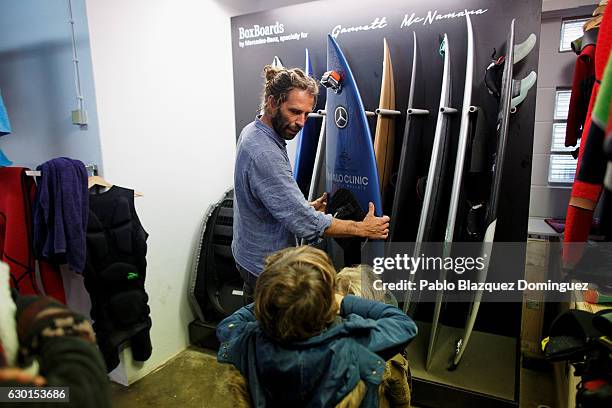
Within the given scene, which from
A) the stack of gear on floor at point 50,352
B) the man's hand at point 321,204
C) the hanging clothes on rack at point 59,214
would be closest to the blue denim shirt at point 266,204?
the man's hand at point 321,204

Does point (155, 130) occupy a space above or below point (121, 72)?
below

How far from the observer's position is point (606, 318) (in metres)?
0.80

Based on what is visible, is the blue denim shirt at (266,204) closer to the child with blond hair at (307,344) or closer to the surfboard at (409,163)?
the child with blond hair at (307,344)

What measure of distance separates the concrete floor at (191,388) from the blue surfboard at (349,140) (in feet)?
4.54

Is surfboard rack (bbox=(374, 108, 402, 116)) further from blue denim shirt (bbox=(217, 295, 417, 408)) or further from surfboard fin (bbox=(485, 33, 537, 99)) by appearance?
blue denim shirt (bbox=(217, 295, 417, 408))

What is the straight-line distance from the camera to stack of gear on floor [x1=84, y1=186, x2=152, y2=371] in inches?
74.1

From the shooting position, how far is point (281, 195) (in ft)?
4.75

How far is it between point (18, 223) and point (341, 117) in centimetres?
169

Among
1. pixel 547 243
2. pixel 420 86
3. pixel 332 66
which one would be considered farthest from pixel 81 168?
pixel 547 243

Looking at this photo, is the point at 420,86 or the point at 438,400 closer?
the point at 438,400

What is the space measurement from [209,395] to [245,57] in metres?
2.29

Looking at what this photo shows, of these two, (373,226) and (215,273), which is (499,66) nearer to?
(373,226)

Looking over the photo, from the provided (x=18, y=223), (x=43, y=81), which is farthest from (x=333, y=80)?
(x=18, y=223)

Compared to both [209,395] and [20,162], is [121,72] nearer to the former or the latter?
[20,162]
